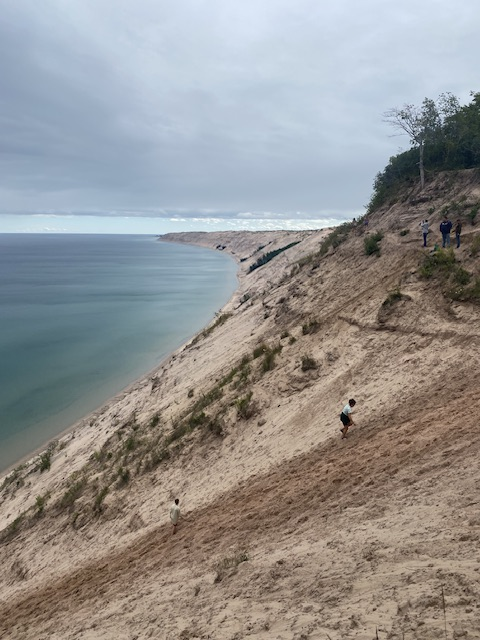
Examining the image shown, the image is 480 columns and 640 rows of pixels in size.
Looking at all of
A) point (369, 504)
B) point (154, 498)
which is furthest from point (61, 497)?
point (369, 504)

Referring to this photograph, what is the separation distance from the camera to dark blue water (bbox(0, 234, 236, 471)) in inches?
955

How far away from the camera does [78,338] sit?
39312 mm

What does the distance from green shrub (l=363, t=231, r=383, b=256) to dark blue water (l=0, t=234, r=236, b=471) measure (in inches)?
701

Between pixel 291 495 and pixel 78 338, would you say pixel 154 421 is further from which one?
pixel 78 338

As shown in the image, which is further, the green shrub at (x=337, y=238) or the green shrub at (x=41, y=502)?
the green shrub at (x=337, y=238)

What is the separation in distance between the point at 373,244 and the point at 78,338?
98.6 ft

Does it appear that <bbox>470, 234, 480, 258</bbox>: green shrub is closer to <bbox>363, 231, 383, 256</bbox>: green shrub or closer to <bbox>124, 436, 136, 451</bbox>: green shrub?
<bbox>363, 231, 383, 256</bbox>: green shrub

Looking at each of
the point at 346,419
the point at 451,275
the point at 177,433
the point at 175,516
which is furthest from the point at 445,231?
the point at 175,516

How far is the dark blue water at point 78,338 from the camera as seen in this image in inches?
955

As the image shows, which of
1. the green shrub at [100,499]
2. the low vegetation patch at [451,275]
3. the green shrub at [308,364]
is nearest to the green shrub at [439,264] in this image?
the low vegetation patch at [451,275]

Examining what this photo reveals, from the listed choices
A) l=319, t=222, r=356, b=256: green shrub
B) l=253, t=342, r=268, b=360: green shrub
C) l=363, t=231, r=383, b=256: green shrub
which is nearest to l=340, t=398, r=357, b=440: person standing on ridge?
l=253, t=342, r=268, b=360: green shrub

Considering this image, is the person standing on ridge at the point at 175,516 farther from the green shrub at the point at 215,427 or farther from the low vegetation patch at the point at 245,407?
the low vegetation patch at the point at 245,407

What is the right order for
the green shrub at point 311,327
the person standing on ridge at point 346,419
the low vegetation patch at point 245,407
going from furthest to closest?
the green shrub at point 311,327 < the low vegetation patch at point 245,407 < the person standing on ridge at point 346,419

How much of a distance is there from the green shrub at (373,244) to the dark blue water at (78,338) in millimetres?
17812
